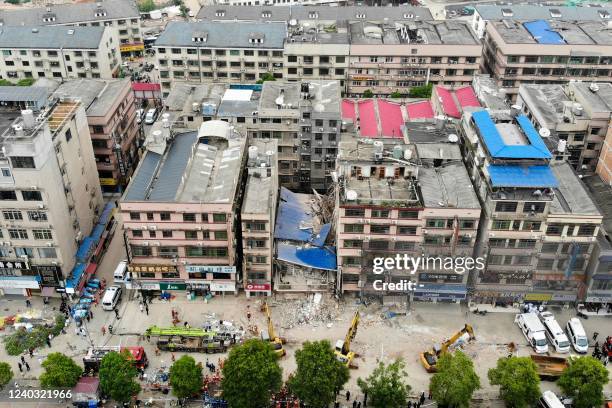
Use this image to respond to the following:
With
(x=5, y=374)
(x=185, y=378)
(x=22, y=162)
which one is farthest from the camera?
(x=22, y=162)

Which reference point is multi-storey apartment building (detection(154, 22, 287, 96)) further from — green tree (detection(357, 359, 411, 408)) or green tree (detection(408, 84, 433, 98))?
green tree (detection(357, 359, 411, 408))

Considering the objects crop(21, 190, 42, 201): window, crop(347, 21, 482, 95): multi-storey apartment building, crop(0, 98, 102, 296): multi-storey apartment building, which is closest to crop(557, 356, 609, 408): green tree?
crop(0, 98, 102, 296): multi-storey apartment building

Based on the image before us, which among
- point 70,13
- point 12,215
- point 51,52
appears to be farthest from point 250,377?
point 70,13

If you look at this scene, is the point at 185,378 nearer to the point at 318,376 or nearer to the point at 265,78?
the point at 318,376

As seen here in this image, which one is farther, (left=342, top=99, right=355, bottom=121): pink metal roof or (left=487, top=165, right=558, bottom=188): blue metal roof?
(left=342, top=99, right=355, bottom=121): pink metal roof

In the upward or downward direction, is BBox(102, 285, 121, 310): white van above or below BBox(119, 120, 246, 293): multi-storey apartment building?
below

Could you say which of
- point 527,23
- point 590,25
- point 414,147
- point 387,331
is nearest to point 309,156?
point 414,147
